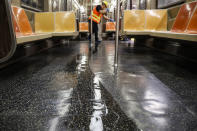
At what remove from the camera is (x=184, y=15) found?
254cm

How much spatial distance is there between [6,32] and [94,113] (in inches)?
26.5

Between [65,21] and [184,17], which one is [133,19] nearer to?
[184,17]

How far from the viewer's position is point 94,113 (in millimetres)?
881

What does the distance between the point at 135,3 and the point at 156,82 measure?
21.5ft

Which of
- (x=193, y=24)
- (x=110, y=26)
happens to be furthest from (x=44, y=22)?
(x=110, y=26)

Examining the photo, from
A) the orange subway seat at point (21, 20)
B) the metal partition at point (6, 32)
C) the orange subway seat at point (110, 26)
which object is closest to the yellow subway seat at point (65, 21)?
the orange subway seat at point (21, 20)

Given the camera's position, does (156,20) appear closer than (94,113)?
No

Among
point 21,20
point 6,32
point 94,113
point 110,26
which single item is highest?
point 110,26

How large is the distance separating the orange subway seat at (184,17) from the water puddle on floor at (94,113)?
6.36ft

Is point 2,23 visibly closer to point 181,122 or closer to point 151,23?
point 181,122

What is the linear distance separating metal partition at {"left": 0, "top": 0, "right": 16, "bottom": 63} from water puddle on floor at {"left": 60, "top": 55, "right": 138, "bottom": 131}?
49cm

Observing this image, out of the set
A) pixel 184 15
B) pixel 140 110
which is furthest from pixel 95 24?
pixel 140 110

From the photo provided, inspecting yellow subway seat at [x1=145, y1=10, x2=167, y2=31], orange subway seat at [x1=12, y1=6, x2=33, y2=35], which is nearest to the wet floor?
orange subway seat at [x1=12, y1=6, x2=33, y2=35]

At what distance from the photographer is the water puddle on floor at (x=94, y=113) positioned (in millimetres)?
756
